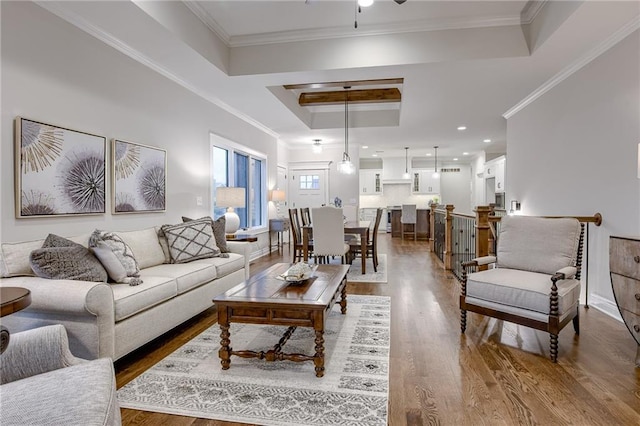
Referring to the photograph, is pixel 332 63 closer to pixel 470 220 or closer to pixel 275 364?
pixel 470 220

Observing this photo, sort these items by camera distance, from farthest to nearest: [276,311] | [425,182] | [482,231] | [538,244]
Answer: [425,182] → [482,231] → [538,244] → [276,311]

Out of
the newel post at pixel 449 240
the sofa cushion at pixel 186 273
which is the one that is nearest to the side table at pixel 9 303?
the sofa cushion at pixel 186 273

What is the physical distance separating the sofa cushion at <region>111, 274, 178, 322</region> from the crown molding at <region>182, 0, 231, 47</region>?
251 cm

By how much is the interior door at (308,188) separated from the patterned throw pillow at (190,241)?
17.5 feet

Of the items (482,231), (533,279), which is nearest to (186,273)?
(533,279)

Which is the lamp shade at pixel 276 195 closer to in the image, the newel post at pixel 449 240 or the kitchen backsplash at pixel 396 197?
the newel post at pixel 449 240

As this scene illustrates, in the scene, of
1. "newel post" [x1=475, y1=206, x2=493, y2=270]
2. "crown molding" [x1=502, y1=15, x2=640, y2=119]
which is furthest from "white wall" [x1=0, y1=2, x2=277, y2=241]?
"crown molding" [x1=502, y1=15, x2=640, y2=119]

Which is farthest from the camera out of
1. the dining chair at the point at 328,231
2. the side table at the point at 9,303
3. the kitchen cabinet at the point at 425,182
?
the kitchen cabinet at the point at 425,182

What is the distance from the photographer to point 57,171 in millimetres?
2736

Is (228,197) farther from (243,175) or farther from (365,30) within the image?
(365,30)

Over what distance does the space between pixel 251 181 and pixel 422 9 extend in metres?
4.48

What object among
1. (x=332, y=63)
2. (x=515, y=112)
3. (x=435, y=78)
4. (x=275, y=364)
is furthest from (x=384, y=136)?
(x=275, y=364)

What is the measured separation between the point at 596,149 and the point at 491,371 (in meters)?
2.78

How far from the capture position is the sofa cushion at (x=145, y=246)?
3185mm
